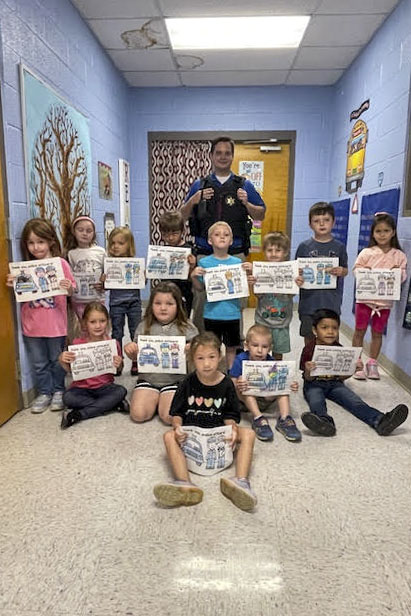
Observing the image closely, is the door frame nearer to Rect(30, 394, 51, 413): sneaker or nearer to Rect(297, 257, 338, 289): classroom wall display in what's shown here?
Rect(297, 257, 338, 289): classroom wall display

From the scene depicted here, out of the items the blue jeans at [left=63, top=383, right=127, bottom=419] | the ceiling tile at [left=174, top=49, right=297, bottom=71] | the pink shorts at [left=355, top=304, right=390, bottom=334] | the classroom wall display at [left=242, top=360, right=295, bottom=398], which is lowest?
the blue jeans at [left=63, top=383, right=127, bottom=419]

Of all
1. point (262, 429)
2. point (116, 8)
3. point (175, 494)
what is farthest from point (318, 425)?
point (116, 8)

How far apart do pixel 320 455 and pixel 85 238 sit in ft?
6.64

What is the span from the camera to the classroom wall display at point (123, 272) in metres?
2.88

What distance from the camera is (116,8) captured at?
→ 11.3 feet

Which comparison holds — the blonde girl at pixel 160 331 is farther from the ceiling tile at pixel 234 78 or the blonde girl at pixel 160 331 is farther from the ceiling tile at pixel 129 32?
the ceiling tile at pixel 234 78

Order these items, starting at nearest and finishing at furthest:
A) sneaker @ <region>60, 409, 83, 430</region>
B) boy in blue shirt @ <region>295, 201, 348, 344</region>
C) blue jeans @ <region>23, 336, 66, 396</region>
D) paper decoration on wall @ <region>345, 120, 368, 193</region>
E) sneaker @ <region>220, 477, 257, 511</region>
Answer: sneaker @ <region>220, 477, 257, 511</region> → sneaker @ <region>60, 409, 83, 430</region> → blue jeans @ <region>23, 336, 66, 396</region> → boy in blue shirt @ <region>295, 201, 348, 344</region> → paper decoration on wall @ <region>345, 120, 368, 193</region>

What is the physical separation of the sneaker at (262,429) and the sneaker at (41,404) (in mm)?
1241

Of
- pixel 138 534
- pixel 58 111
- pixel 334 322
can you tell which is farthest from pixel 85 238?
pixel 138 534

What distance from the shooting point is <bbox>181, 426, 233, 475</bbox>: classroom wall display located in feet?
6.09

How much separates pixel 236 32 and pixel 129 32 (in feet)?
3.14

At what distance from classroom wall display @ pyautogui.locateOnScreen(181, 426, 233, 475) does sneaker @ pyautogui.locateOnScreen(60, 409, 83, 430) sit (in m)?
0.79

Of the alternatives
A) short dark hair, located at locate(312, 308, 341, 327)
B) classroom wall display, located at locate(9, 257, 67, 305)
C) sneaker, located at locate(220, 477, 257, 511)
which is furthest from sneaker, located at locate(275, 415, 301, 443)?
classroom wall display, located at locate(9, 257, 67, 305)

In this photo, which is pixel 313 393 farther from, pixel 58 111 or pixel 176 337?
pixel 58 111
